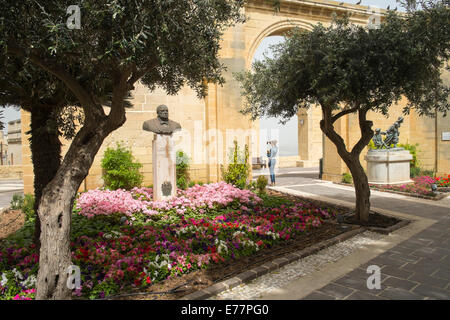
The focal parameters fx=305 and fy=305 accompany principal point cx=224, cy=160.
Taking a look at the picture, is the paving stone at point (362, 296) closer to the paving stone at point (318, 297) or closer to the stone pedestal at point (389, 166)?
the paving stone at point (318, 297)

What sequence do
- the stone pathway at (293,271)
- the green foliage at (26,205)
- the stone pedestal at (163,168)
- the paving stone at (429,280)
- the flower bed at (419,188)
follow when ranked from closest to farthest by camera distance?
1. the stone pathway at (293,271)
2. the paving stone at (429,280)
3. the green foliage at (26,205)
4. the stone pedestal at (163,168)
5. the flower bed at (419,188)

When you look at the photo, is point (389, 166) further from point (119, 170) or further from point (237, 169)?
point (119, 170)

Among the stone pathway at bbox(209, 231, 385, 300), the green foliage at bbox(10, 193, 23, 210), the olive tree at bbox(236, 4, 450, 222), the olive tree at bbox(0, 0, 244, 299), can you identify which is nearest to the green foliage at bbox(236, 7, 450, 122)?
the olive tree at bbox(236, 4, 450, 222)

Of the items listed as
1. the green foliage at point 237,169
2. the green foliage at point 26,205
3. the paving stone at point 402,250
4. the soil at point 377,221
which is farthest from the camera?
→ the green foliage at point 237,169

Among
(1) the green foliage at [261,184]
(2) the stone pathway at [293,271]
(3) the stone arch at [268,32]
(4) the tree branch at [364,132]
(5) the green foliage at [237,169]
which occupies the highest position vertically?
(3) the stone arch at [268,32]

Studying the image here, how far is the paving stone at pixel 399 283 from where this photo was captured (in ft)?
13.1

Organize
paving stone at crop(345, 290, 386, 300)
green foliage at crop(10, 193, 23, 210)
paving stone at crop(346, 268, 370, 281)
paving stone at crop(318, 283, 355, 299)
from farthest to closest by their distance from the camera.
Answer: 1. green foliage at crop(10, 193, 23, 210)
2. paving stone at crop(346, 268, 370, 281)
3. paving stone at crop(318, 283, 355, 299)
4. paving stone at crop(345, 290, 386, 300)

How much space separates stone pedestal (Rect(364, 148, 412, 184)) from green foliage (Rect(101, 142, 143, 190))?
9.57m

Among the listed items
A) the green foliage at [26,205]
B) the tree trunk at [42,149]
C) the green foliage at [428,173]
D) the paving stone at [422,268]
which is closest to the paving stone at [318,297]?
the paving stone at [422,268]

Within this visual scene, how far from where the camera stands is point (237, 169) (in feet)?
36.8

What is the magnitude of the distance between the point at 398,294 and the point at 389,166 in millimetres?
10116

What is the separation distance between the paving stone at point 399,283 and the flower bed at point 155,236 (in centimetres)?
205

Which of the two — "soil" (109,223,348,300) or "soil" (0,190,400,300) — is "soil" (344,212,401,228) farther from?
"soil" (109,223,348,300)

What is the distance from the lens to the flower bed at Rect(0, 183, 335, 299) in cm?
419
